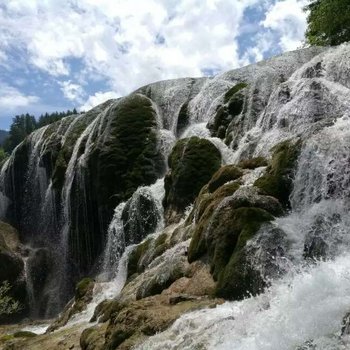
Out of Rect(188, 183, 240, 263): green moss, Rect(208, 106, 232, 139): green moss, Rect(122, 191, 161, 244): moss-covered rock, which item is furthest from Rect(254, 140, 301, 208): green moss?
Rect(208, 106, 232, 139): green moss

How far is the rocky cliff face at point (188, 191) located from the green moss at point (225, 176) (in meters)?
0.06

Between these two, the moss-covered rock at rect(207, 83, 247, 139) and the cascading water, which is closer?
the cascading water

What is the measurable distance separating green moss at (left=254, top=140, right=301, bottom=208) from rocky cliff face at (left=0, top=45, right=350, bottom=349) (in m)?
0.05

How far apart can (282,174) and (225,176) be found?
176 inches

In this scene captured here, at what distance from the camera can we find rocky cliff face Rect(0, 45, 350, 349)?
1545 cm

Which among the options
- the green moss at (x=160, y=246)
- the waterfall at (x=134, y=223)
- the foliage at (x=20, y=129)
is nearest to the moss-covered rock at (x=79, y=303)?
the waterfall at (x=134, y=223)

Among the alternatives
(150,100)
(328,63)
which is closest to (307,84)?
(328,63)

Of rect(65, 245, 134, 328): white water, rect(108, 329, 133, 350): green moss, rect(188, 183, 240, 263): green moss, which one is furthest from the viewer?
rect(65, 245, 134, 328): white water

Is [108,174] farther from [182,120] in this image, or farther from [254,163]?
[254,163]

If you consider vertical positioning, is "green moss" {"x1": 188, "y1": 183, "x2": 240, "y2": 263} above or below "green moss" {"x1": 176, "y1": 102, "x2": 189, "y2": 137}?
below

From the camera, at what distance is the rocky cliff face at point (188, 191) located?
15.4 metres

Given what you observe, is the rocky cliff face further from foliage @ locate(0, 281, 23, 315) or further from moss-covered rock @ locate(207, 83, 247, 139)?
foliage @ locate(0, 281, 23, 315)

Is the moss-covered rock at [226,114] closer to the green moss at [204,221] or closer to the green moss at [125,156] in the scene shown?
the green moss at [125,156]

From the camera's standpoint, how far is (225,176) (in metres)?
22.8
